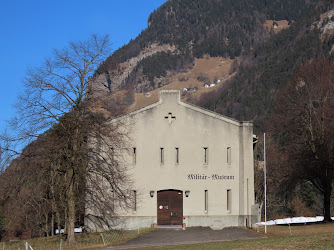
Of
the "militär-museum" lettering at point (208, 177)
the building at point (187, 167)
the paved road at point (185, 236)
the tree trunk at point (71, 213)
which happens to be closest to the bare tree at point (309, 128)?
the building at point (187, 167)

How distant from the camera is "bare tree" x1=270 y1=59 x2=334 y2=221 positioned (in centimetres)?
4862

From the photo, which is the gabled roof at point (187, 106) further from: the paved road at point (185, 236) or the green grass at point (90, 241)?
the green grass at point (90, 241)

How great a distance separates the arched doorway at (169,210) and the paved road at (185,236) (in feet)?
5.05

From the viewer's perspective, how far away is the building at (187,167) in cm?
4144

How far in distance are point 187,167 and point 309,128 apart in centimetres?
1418

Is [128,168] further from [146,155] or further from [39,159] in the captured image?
[39,159]

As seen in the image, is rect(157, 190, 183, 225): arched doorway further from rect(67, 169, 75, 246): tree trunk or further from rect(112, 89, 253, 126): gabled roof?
rect(67, 169, 75, 246): tree trunk

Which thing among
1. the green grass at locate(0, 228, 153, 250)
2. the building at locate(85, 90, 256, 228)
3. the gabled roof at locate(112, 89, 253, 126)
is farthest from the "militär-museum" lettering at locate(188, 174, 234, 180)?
the green grass at locate(0, 228, 153, 250)

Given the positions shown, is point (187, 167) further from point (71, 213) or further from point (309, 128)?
point (309, 128)

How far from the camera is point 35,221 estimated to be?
57250mm

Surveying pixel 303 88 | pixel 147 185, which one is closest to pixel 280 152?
pixel 303 88

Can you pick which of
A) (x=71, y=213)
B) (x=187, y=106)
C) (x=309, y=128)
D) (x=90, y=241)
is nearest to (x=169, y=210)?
(x=187, y=106)

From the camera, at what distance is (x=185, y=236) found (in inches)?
1387

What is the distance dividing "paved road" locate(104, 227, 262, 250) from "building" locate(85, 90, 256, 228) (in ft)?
6.72
